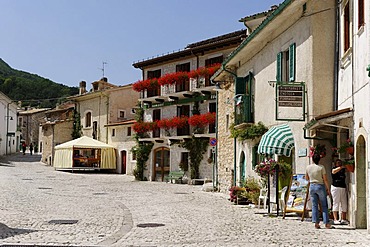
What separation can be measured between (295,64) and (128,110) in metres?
33.2

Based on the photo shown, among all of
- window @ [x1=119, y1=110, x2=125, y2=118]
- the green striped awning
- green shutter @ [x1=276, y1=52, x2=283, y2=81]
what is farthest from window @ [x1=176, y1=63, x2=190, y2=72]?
the green striped awning

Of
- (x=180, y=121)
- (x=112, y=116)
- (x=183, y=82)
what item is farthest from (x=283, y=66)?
(x=112, y=116)

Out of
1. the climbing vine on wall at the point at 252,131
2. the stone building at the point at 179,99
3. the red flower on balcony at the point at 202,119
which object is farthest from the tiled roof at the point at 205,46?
the climbing vine on wall at the point at 252,131

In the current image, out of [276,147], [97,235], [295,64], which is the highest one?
[295,64]

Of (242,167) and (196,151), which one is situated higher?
(196,151)

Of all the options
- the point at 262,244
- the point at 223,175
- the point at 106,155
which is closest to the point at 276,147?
the point at 262,244

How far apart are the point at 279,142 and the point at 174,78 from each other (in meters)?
21.8

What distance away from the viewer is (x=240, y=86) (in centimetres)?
2147

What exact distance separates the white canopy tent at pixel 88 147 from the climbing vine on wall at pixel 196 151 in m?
10.9

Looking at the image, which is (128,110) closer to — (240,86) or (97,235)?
(240,86)

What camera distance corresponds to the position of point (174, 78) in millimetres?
36500

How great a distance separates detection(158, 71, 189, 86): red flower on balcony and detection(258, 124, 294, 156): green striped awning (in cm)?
2043

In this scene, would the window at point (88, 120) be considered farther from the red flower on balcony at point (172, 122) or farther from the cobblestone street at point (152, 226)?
the cobblestone street at point (152, 226)

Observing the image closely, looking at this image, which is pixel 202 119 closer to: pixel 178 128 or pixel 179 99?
pixel 178 128
